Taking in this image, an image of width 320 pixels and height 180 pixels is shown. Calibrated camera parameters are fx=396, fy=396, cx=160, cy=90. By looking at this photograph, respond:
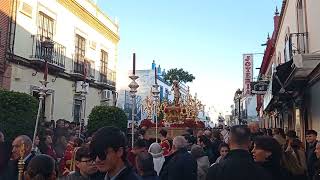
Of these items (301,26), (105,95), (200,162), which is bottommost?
(200,162)

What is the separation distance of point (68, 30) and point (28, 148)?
57.5 ft

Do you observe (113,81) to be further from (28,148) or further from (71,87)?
(28,148)

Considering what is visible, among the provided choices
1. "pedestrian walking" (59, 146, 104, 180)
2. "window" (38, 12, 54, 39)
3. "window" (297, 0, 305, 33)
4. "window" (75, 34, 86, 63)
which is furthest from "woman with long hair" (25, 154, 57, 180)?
"window" (75, 34, 86, 63)

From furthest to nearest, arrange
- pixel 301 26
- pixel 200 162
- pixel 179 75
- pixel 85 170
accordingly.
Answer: pixel 179 75 < pixel 301 26 < pixel 200 162 < pixel 85 170

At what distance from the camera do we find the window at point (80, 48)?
22994 millimetres

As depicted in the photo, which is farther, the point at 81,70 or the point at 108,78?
the point at 108,78

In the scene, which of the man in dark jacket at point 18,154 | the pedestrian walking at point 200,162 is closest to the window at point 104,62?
the pedestrian walking at point 200,162

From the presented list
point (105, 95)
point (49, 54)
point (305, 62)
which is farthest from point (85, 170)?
point (105, 95)

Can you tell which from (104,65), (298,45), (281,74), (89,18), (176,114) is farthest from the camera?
(104,65)

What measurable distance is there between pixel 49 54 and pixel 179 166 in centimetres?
1472

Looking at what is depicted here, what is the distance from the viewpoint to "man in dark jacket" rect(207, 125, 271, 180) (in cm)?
349

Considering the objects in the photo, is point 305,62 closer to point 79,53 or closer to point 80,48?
point 79,53

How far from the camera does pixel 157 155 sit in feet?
22.1

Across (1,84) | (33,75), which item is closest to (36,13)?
(33,75)
